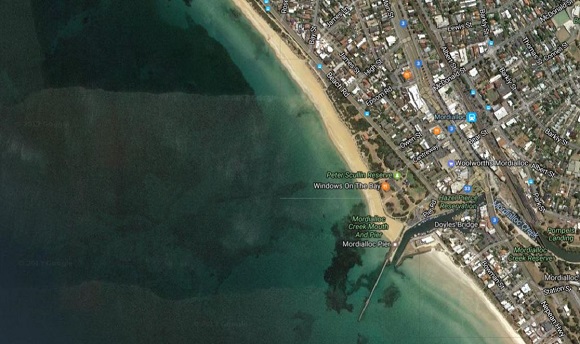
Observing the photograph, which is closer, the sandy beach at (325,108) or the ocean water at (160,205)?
the ocean water at (160,205)

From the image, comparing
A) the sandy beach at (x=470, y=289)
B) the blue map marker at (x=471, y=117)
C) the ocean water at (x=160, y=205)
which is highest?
the blue map marker at (x=471, y=117)

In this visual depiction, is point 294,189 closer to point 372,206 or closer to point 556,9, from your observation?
point 372,206

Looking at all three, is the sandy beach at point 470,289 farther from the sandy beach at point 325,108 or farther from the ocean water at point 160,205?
the sandy beach at point 325,108

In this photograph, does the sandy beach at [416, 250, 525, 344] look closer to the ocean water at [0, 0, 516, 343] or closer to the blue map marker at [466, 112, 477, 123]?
the ocean water at [0, 0, 516, 343]

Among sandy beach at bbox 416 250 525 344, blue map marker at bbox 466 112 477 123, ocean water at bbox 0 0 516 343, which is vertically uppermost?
blue map marker at bbox 466 112 477 123

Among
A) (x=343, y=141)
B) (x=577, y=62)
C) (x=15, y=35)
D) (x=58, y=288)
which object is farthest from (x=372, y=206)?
(x=15, y=35)

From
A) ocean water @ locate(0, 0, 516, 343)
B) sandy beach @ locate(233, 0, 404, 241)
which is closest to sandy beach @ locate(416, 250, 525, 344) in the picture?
ocean water @ locate(0, 0, 516, 343)

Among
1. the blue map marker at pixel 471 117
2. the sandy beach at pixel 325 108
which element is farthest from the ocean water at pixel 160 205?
the blue map marker at pixel 471 117
